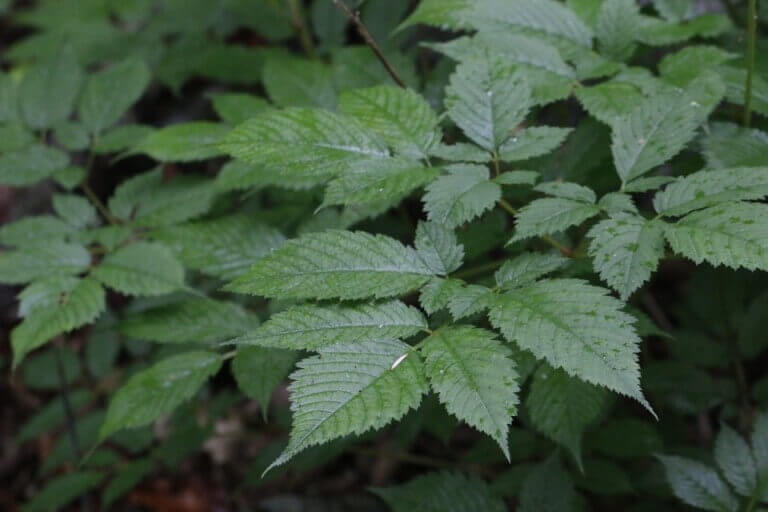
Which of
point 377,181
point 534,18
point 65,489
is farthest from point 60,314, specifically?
point 534,18

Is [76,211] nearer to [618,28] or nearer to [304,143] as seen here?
[304,143]

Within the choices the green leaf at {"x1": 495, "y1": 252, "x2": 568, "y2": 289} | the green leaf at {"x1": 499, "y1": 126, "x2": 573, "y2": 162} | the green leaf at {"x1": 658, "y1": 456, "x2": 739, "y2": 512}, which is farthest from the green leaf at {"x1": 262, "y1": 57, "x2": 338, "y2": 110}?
the green leaf at {"x1": 658, "y1": 456, "x2": 739, "y2": 512}

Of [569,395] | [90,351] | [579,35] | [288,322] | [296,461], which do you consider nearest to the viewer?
[288,322]

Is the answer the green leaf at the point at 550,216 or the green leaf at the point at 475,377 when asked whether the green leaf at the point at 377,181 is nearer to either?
the green leaf at the point at 550,216

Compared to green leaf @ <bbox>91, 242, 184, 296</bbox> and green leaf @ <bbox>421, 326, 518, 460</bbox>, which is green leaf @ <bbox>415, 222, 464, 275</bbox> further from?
green leaf @ <bbox>91, 242, 184, 296</bbox>

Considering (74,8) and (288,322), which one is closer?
(288,322)

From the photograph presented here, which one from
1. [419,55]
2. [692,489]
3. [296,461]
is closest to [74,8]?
[419,55]

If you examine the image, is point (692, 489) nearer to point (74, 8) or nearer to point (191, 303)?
point (191, 303)

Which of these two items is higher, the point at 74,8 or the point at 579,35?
the point at 579,35
